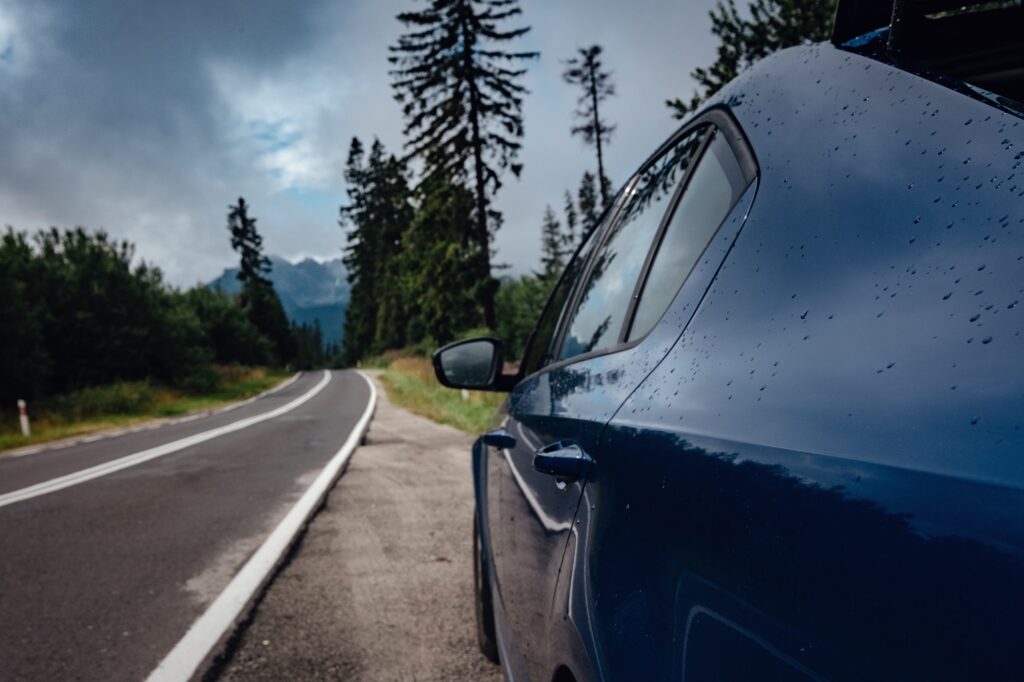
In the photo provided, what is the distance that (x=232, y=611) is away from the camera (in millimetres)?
3398

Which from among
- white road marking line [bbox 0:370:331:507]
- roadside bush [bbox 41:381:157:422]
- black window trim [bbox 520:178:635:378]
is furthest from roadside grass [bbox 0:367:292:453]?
black window trim [bbox 520:178:635:378]

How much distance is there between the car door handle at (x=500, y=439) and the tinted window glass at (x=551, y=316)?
11.3 inches

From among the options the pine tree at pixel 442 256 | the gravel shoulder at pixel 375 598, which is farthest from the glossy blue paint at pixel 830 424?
the pine tree at pixel 442 256

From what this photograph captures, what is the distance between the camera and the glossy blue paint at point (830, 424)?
0.55m

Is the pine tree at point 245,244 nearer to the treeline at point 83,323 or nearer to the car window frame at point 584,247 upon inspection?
the treeline at point 83,323

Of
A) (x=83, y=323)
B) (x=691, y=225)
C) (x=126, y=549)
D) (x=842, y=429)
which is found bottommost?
(x=126, y=549)

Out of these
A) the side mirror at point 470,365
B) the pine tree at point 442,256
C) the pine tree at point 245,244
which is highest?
the pine tree at point 245,244

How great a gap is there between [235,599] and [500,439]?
2.16 m

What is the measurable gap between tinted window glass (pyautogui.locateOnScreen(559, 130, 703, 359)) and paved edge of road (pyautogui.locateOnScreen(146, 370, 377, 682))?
2.19 m

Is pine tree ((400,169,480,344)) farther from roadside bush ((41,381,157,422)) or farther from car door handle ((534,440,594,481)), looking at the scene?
car door handle ((534,440,594,481))

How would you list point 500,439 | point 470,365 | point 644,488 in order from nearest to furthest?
1. point 644,488
2. point 500,439
3. point 470,365

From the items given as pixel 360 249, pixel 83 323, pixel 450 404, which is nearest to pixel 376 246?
pixel 360 249

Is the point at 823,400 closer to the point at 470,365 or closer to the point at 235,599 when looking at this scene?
the point at 470,365

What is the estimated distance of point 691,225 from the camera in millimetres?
1384
